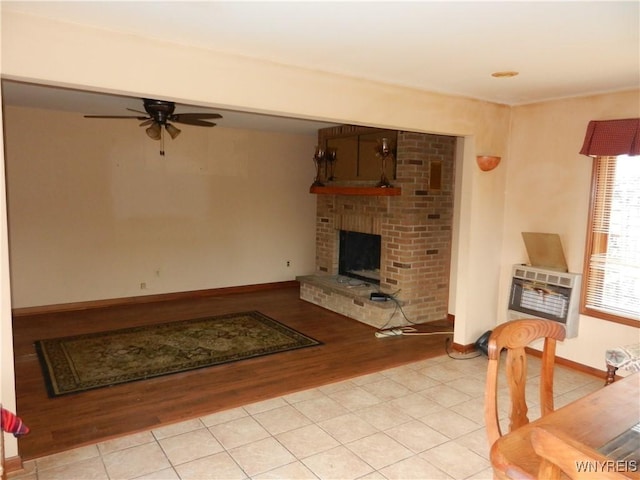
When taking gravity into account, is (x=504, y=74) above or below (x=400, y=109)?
above

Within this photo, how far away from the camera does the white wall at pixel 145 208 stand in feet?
17.1

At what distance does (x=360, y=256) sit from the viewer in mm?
6203

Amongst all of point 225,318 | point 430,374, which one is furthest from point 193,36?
point 225,318

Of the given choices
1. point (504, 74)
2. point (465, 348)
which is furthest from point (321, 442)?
point (504, 74)

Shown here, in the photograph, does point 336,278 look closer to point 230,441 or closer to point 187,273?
point 187,273

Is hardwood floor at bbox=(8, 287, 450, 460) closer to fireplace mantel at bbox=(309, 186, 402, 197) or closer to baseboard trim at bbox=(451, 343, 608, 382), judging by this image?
baseboard trim at bbox=(451, 343, 608, 382)

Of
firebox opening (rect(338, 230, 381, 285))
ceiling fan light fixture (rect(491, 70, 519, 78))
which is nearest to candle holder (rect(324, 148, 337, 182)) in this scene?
firebox opening (rect(338, 230, 381, 285))

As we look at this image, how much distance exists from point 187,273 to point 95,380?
275cm

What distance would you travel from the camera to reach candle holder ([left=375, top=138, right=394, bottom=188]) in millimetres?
5043

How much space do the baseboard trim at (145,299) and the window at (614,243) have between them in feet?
14.1

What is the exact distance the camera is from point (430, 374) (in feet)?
12.5

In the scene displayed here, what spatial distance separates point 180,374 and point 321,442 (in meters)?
1.49

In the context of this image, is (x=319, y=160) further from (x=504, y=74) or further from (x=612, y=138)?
(x=612, y=138)

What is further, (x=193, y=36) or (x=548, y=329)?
(x=193, y=36)
